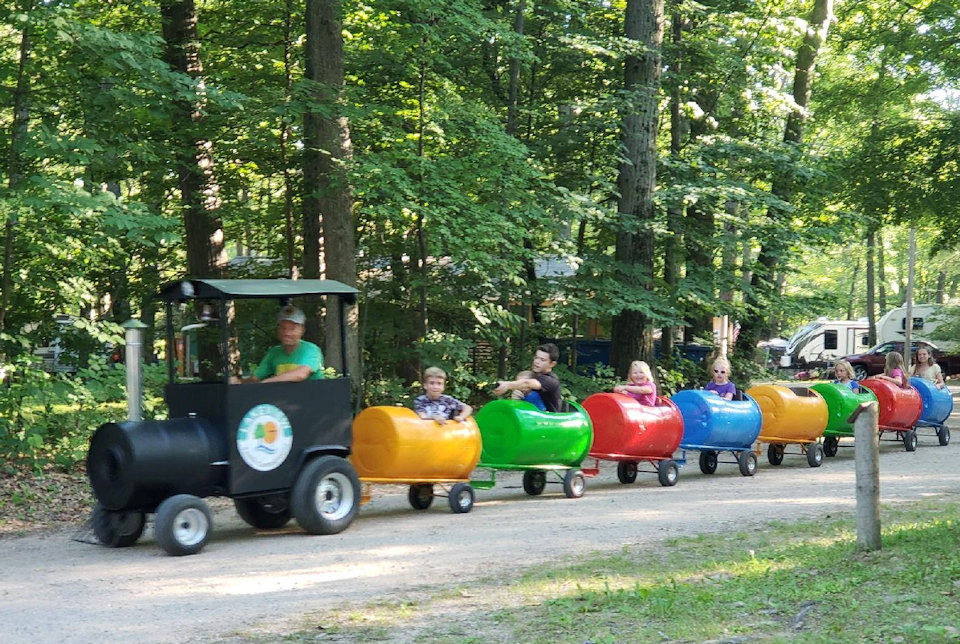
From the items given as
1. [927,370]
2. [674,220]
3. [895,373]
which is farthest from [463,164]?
[927,370]

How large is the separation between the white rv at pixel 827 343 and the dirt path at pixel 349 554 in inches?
1682

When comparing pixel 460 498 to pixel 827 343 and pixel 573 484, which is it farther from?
pixel 827 343

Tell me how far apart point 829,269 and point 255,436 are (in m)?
70.2

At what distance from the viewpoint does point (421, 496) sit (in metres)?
12.3

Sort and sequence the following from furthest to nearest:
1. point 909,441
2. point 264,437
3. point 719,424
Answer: point 909,441
point 719,424
point 264,437

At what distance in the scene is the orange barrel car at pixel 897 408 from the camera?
63.0 feet

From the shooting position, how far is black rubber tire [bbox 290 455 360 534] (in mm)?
10180

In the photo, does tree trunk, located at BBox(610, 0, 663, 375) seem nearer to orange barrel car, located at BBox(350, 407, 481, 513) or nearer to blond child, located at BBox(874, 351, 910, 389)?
blond child, located at BBox(874, 351, 910, 389)

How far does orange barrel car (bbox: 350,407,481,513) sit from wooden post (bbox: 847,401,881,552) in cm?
440

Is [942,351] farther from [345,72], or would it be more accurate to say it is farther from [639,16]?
[345,72]

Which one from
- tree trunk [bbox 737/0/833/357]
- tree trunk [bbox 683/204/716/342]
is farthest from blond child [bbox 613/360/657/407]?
tree trunk [bbox 737/0/833/357]

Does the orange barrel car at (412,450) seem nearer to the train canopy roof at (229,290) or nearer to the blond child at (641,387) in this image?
the train canopy roof at (229,290)

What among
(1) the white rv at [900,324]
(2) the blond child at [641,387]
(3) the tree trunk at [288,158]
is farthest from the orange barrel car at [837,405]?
(1) the white rv at [900,324]

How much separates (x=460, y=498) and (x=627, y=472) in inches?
146
